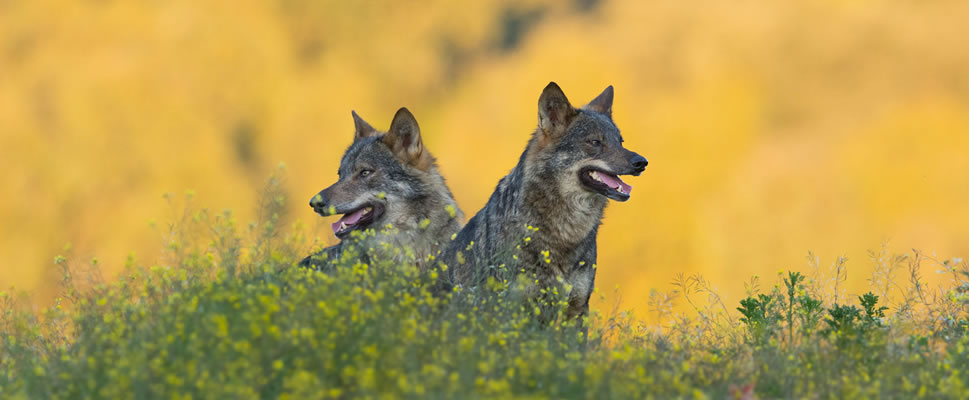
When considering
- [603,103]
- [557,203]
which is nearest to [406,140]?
[557,203]

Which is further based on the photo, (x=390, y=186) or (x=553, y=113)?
(x=390, y=186)

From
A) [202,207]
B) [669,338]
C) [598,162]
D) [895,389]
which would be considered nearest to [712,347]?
[669,338]

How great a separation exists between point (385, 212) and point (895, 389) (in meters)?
4.34

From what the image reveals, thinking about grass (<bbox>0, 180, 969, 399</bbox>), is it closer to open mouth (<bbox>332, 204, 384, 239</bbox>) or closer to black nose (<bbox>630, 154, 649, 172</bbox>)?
black nose (<bbox>630, 154, 649, 172</bbox>)

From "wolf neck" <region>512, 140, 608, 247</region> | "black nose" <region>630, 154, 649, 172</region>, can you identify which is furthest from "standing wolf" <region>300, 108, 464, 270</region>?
"black nose" <region>630, 154, 649, 172</region>

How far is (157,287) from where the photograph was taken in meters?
5.40

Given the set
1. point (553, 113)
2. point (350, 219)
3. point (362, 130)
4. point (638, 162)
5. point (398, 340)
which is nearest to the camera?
point (398, 340)

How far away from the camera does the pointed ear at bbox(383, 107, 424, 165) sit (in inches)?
309

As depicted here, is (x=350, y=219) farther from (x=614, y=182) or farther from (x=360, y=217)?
(x=614, y=182)

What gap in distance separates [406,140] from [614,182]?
6.50 feet

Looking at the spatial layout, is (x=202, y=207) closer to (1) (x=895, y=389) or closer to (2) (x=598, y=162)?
(2) (x=598, y=162)

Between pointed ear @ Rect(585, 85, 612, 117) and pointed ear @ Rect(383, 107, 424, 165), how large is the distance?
1.53 metres

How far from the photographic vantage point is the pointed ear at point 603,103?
7719 mm

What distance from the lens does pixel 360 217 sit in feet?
25.2
